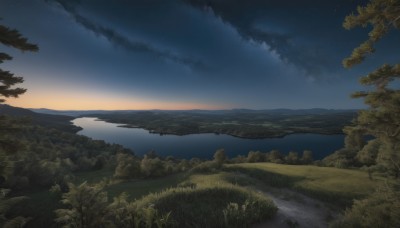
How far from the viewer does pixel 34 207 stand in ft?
106

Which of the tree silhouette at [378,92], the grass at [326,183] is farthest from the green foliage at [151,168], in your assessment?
the tree silhouette at [378,92]

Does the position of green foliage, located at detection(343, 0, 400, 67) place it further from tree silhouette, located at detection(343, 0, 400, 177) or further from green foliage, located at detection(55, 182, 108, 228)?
green foliage, located at detection(55, 182, 108, 228)

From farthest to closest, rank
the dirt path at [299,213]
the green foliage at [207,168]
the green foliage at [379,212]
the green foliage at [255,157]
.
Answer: the green foliage at [255,157] < the green foliage at [207,168] < the dirt path at [299,213] < the green foliage at [379,212]

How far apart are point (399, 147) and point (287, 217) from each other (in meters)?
9.82

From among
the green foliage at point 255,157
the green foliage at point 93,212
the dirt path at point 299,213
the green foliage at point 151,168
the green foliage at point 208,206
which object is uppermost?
the green foliage at point 93,212

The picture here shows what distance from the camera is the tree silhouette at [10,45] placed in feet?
29.8

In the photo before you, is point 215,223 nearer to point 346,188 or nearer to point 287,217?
point 287,217

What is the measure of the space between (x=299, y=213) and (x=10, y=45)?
2263cm

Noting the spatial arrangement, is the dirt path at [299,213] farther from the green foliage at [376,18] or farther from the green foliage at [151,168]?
the green foliage at [151,168]

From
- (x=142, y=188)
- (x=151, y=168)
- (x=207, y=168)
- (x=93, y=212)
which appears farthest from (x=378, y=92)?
(x=151, y=168)

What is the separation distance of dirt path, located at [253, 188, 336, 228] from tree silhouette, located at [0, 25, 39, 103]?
1557 cm

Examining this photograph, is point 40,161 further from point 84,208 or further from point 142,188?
point 84,208

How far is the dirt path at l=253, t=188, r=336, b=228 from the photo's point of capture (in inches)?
651

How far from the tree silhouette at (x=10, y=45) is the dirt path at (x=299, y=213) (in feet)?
51.1
